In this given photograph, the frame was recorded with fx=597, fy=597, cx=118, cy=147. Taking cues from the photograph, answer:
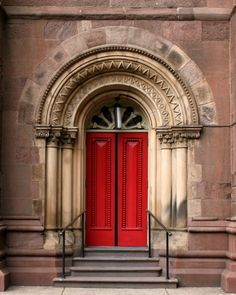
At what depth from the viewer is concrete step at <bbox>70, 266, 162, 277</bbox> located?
36.3 feet

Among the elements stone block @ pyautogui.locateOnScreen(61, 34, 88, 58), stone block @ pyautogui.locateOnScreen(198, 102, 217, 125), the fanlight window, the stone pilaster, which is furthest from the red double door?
stone block @ pyautogui.locateOnScreen(61, 34, 88, 58)

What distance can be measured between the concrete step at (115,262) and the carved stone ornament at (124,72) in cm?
263

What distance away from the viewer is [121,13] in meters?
11.6

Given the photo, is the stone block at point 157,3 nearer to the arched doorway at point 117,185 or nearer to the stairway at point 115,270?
the arched doorway at point 117,185

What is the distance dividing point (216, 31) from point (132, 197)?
3.68 metres

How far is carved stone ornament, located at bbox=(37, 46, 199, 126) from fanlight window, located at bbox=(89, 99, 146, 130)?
0.72 meters

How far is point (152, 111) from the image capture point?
11.9 metres

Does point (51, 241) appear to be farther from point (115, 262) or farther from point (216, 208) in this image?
point (216, 208)

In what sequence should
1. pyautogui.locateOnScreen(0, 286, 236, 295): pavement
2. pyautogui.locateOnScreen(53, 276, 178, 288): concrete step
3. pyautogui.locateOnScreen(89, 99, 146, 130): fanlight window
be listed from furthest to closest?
1. pyautogui.locateOnScreen(89, 99, 146, 130): fanlight window
2. pyautogui.locateOnScreen(53, 276, 178, 288): concrete step
3. pyautogui.locateOnScreen(0, 286, 236, 295): pavement

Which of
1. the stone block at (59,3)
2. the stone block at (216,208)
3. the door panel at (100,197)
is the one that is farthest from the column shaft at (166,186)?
the stone block at (59,3)

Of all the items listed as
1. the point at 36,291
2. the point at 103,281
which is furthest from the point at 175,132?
the point at 36,291

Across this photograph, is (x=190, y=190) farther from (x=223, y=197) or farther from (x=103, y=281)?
(x=103, y=281)

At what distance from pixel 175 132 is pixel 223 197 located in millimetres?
1531

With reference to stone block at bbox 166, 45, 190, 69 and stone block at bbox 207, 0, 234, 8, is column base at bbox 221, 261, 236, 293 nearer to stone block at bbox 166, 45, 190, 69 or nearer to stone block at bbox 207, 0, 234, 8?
stone block at bbox 166, 45, 190, 69
